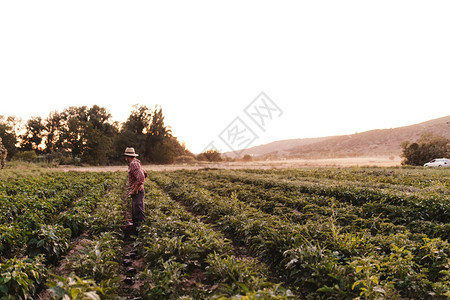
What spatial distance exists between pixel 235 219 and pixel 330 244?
2566 millimetres

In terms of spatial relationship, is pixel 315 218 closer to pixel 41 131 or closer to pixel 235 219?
pixel 235 219

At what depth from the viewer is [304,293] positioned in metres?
4.26

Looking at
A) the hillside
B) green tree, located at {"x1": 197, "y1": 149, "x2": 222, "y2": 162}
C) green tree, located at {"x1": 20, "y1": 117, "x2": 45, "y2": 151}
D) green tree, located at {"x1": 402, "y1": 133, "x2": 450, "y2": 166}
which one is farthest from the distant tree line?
the hillside

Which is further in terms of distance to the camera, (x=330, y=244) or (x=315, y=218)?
(x=315, y=218)

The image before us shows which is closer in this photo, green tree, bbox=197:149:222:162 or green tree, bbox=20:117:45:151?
green tree, bbox=20:117:45:151

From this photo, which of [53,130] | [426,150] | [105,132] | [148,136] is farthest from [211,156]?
[426,150]

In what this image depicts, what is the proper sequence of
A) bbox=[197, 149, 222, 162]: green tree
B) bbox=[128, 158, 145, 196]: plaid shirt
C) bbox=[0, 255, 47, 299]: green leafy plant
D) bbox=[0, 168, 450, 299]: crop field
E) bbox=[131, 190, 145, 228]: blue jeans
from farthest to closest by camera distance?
bbox=[197, 149, 222, 162]: green tree < bbox=[131, 190, 145, 228]: blue jeans < bbox=[128, 158, 145, 196]: plaid shirt < bbox=[0, 168, 450, 299]: crop field < bbox=[0, 255, 47, 299]: green leafy plant

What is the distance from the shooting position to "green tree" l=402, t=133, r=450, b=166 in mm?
35094

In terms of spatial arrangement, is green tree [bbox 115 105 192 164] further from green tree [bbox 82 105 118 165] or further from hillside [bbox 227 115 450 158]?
hillside [bbox 227 115 450 158]

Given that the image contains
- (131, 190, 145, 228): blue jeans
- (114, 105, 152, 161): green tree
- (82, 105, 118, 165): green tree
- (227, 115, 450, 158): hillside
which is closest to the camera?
(131, 190, 145, 228): blue jeans

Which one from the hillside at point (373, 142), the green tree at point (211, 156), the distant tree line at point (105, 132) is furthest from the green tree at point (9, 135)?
the hillside at point (373, 142)

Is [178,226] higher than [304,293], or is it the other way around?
[178,226]

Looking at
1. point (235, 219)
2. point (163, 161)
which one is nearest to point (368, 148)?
point (163, 161)

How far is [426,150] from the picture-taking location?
3622 cm
